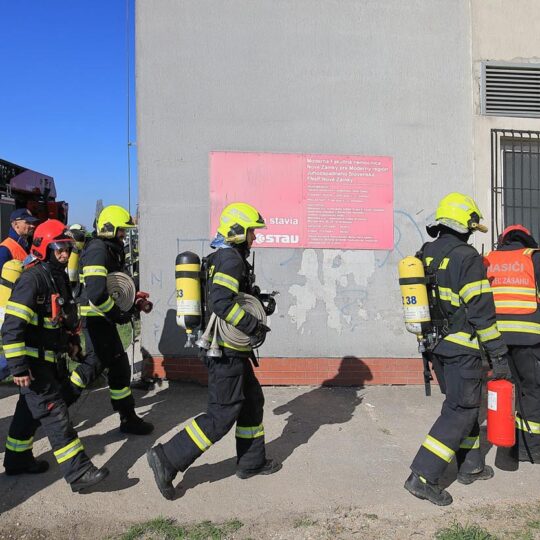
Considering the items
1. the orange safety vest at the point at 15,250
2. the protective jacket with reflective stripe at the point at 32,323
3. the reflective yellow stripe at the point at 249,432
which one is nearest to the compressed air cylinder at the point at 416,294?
the reflective yellow stripe at the point at 249,432

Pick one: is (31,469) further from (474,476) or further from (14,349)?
(474,476)

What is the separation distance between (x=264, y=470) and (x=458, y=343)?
1716mm

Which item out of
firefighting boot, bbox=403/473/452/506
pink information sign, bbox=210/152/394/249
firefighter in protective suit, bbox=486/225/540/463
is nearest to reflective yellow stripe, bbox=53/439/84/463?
firefighting boot, bbox=403/473/452/506

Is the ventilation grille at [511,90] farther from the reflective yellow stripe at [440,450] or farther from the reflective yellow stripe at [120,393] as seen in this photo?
the reflective yellow stripe at [120,393]

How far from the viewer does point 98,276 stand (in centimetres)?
443

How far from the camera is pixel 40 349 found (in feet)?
12.4

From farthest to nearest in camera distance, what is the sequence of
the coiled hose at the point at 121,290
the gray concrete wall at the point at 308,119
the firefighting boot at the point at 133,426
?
1. the gray concrete wall at the point at 308,119
2. the firefighting boot at the point at 133,426
3. the coiled hose at the point at 121,290

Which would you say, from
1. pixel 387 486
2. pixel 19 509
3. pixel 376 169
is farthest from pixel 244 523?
pixel 376 169

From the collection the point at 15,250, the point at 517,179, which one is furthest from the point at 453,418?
the point at 15,250

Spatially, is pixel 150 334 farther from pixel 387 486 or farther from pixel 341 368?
pixel 387 486

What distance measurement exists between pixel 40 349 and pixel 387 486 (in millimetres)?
2671

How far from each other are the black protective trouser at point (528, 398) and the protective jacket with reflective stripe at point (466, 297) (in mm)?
866

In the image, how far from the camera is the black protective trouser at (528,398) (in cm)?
431

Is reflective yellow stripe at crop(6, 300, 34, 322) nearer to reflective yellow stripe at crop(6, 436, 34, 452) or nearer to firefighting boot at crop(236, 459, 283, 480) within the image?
reflective yellow stripe at crop(6, 436, 34, 452)
